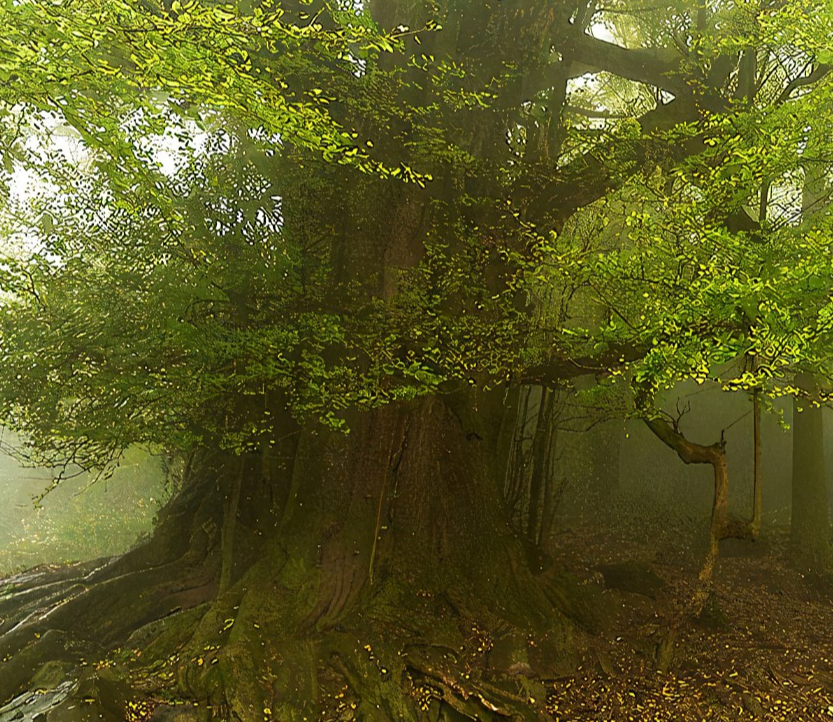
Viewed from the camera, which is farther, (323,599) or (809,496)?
(809,496)

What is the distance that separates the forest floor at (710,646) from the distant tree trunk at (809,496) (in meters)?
0.49

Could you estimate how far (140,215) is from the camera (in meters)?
7.21

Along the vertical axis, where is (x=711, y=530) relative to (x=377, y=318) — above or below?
below

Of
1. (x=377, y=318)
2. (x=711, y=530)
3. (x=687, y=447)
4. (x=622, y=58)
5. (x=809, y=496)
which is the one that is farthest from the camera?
(x=809, y=496)

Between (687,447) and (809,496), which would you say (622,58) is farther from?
(809,496)

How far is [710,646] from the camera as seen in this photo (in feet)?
26.8

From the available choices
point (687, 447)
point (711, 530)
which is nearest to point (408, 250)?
point (687, 447)

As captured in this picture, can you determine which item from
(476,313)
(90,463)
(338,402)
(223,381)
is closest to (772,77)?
(476,313)

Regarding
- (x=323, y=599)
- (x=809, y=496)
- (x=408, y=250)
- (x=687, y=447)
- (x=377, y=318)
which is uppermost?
(x=408, y=250)

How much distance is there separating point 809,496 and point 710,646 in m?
5.17

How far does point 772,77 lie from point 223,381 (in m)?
8.87

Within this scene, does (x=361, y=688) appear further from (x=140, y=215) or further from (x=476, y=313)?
(x=140, y=215)

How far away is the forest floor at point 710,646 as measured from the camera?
6.90 meters

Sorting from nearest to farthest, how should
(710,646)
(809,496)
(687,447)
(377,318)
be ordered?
1. (377,318)
2. (687,447)
3. (710,646)
4. (809,496)
